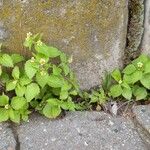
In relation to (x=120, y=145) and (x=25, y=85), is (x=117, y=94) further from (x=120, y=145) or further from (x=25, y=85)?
(x=25, y=85)

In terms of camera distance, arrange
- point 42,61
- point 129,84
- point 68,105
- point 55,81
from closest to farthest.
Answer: point 42,61 < point 55,81 < point 68,105 < point 129,84

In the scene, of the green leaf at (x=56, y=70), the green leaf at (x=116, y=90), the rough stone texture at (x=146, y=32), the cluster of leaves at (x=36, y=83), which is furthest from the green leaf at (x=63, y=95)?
the rough stone texture at (x=146, y=32)

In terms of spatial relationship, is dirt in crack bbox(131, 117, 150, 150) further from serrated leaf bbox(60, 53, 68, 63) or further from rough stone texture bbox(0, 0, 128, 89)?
serrated leaf bbox(60, 53, 68, 63)

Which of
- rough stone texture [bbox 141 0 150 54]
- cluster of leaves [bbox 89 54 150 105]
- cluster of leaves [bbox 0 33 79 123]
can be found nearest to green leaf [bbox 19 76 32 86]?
cluster of leaves [bbox 0 33 79 123]

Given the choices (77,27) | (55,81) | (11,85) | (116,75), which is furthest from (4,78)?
(116,75)

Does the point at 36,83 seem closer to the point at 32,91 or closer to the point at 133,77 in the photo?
the point at 32,91

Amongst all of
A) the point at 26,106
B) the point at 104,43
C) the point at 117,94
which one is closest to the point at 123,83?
the point at 117,94
